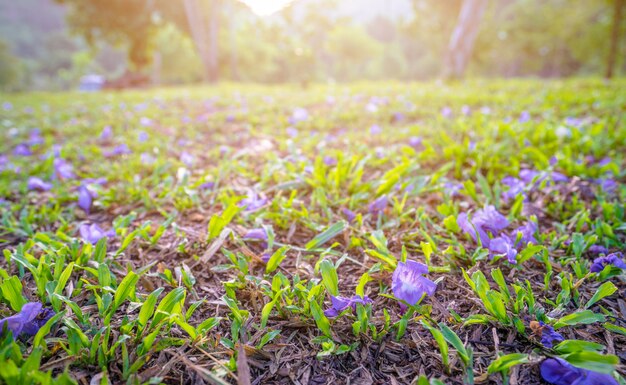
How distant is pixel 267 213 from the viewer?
1560 millimetres

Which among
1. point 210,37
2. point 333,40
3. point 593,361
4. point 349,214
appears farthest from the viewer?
point 333,40

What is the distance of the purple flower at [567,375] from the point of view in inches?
31.3

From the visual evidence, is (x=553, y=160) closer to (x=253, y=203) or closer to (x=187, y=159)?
(x=253, y=203)

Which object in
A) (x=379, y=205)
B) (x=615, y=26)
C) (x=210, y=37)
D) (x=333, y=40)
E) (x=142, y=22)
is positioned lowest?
(x=379, y=205)

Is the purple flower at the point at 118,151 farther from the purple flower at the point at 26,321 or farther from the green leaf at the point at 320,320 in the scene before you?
the green leaf at the point at 320,320

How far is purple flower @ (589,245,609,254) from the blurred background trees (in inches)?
309

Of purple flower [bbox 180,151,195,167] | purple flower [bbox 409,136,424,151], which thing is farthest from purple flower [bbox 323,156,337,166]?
purple flower [bbox 180,151,195,167]

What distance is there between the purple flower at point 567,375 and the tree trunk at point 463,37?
9947 mm

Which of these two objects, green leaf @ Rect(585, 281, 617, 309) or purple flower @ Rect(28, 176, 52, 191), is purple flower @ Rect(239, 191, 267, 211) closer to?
purple flower @ Rect(28, 176, 52, 191)

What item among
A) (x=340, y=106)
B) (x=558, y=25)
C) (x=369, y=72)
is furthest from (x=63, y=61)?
(x=340, y=106)

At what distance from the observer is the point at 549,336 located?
3.04ft

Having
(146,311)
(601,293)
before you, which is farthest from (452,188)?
(146,311)

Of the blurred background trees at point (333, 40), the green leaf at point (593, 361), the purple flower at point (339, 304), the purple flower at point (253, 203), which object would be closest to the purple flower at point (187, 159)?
the purple flower at point (253, 203)

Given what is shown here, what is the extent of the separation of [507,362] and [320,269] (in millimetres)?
565
